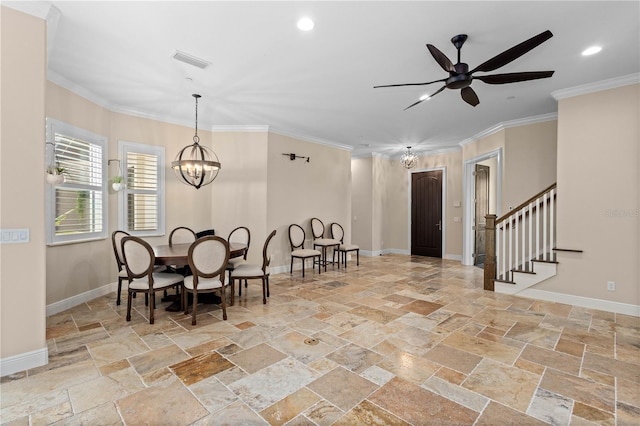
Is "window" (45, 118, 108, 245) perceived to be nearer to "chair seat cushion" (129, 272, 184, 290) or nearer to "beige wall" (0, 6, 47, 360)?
"chair seat cushion" (129, 272, 184, 290)

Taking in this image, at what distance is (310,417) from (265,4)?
2.99 m

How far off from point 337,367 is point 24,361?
2.51m

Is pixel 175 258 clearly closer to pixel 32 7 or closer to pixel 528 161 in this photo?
pixel 32 7

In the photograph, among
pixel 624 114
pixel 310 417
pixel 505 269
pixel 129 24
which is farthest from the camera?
pixel 505 269

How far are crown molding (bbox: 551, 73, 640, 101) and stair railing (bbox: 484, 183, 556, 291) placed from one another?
4.63ft

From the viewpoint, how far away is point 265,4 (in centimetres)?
244

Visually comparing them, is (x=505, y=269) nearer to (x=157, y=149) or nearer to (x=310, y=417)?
(x=310, y=417)

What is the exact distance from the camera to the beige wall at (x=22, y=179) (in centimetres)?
239

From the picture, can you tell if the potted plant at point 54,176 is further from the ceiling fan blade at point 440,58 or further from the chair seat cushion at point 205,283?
the ceiling fan blade at point 440,58

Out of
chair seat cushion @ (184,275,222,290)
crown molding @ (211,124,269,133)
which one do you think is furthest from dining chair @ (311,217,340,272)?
chair seat cushion @ (184,275,222,290)

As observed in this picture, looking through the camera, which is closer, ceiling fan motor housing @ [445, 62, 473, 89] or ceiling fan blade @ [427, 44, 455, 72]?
ceiling fan blade @ [427, 44, 455, 72]

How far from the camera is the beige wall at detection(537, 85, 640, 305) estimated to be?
379cm

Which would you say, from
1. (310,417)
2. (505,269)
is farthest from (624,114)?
(310,417)

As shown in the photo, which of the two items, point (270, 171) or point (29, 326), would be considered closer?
point (29, 326)
